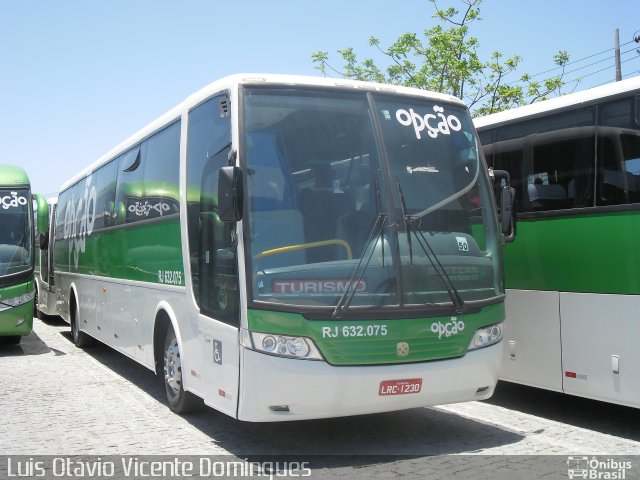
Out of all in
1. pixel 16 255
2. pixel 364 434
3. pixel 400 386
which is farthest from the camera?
pixel 16 255

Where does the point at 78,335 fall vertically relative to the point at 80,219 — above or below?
below

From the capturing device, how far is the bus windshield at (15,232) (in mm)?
13516

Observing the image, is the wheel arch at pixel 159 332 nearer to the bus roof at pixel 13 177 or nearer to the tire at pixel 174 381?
the tire at pixel 174 381

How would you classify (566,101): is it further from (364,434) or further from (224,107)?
(364,434)

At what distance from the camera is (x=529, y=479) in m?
5.72

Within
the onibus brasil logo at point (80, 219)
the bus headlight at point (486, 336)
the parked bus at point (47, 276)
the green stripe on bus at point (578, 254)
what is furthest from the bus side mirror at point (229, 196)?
the parked bus at point (47, 276)

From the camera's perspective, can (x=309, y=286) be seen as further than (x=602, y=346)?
No

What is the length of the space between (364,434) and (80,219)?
8659 millimetres

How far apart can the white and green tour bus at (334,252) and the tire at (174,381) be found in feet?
0.78

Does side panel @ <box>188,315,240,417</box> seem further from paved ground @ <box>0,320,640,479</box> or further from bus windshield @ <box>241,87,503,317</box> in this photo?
bus windshield @ <box>241,87,503,317</box>

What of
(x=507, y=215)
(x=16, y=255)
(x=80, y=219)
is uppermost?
(x=80, y=219)

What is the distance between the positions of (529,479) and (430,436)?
1.58 meters

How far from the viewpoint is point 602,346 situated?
24.0ft

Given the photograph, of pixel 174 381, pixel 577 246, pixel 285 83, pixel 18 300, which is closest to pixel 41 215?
pixel 18 300
